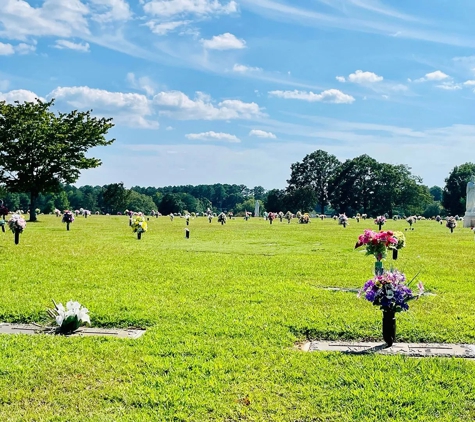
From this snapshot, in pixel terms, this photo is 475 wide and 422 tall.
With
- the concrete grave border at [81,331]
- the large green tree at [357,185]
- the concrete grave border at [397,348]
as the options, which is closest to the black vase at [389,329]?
the concrete grave border at [397,348]

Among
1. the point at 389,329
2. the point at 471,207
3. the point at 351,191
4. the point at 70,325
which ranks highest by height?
the point at 351,191

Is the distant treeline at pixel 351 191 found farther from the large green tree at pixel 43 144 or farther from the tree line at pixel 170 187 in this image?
the large green tree at pixel 43 144

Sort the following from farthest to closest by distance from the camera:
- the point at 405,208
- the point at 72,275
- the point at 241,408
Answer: the point at 405,208 < the point at 72,275 < the point at 241,408

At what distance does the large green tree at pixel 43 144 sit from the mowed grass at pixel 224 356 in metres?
29.3

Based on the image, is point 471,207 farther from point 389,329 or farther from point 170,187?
point 170,187

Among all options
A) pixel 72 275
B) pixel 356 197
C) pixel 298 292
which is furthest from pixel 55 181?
pixel 356 197

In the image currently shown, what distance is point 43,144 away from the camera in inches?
1532

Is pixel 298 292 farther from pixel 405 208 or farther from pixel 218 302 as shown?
pixel 405 208

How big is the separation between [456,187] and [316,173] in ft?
86.1

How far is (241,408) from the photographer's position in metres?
4.27

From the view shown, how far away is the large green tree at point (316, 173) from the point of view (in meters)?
101

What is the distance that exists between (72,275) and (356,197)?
87172 millimetres

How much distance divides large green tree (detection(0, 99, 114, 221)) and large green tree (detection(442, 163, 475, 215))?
7121cm

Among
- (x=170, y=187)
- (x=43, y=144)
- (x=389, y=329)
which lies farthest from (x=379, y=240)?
(x=170, y=187)
